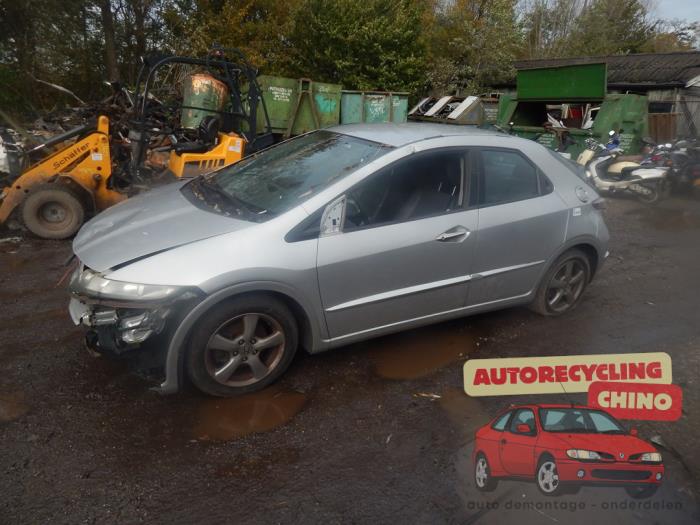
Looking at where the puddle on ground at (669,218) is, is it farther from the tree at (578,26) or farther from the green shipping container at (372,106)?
the tree at (578,26)

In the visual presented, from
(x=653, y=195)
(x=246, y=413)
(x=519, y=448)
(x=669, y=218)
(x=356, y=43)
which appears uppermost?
(x=356, y=43)

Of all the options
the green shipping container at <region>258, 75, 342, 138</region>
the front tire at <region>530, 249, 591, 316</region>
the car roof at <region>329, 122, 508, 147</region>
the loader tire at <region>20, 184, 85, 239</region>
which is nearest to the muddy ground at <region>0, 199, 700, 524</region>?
the front tire at <region>530, 249, 591, 316</region>

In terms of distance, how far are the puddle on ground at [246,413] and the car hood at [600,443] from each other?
148 cm

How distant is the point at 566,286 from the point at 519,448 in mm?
2369

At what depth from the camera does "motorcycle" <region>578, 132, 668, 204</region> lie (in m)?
9.88

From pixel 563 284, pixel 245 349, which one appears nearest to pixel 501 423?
pixel 245 349

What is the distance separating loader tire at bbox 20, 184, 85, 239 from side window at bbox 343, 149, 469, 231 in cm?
454

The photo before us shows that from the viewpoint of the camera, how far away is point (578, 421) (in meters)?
2.59

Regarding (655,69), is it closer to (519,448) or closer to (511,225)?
(511,225)

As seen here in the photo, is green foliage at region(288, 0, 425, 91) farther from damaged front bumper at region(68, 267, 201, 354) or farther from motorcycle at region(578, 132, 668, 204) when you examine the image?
damaged front bumper at region(68, 267, 201, 354)

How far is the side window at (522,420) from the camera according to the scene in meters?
2.61

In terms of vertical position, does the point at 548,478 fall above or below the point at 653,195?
above

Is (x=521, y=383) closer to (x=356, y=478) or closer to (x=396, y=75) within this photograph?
(x=356, y=478)

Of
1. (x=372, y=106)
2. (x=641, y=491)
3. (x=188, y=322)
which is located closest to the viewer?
(x=641, y=491)
